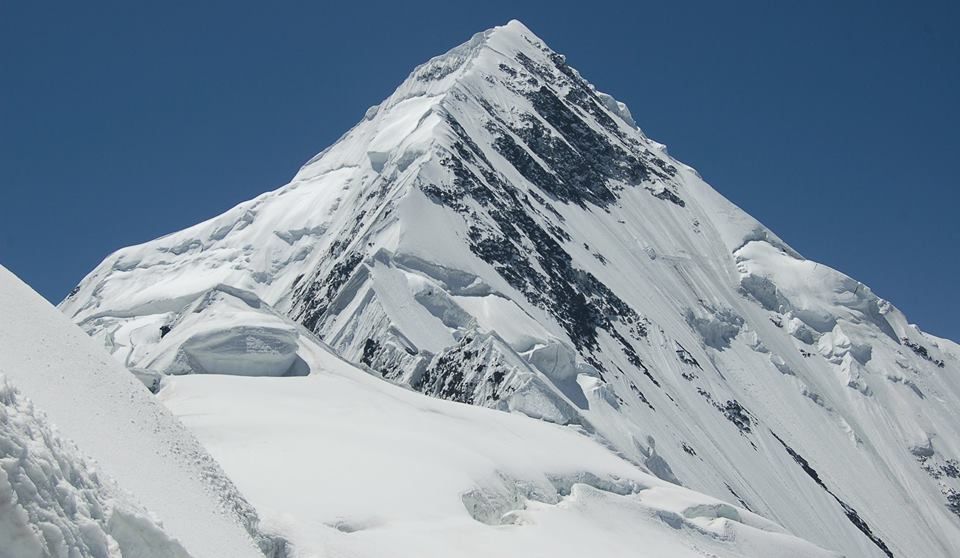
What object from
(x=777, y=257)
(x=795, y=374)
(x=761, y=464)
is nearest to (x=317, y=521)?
(x=761, y=464)

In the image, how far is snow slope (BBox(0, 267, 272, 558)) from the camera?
33.6ft

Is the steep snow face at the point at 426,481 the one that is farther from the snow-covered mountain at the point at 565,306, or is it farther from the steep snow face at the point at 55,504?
the steep snow face at the point at 55,504

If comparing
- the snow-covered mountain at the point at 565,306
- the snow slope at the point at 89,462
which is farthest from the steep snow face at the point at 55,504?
the snow-covered mountain at the point at 565,306

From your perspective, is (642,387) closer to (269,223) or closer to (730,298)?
(730,298)

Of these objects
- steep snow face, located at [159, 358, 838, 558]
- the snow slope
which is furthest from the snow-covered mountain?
the snow slope

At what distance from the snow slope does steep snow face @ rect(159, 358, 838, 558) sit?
366 centimetres

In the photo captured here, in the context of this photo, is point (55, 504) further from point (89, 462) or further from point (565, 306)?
point (565, 306)

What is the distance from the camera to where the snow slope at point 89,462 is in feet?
33.6

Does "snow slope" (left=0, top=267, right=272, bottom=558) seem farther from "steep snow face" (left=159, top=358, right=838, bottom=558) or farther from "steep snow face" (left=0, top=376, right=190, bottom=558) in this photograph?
"steep snow face" (left=159, top=358, right=838, bottom=558)

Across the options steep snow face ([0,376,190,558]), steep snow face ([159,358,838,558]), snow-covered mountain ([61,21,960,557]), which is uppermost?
snow-covered mountain ([61,21,960,557])

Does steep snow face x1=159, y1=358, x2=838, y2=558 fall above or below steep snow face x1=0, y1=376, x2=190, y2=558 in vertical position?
above

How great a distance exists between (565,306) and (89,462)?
72463mm

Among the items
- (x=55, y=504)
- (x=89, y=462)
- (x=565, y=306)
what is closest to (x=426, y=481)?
(x=89, y=462)

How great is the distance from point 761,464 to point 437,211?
38.2 m
